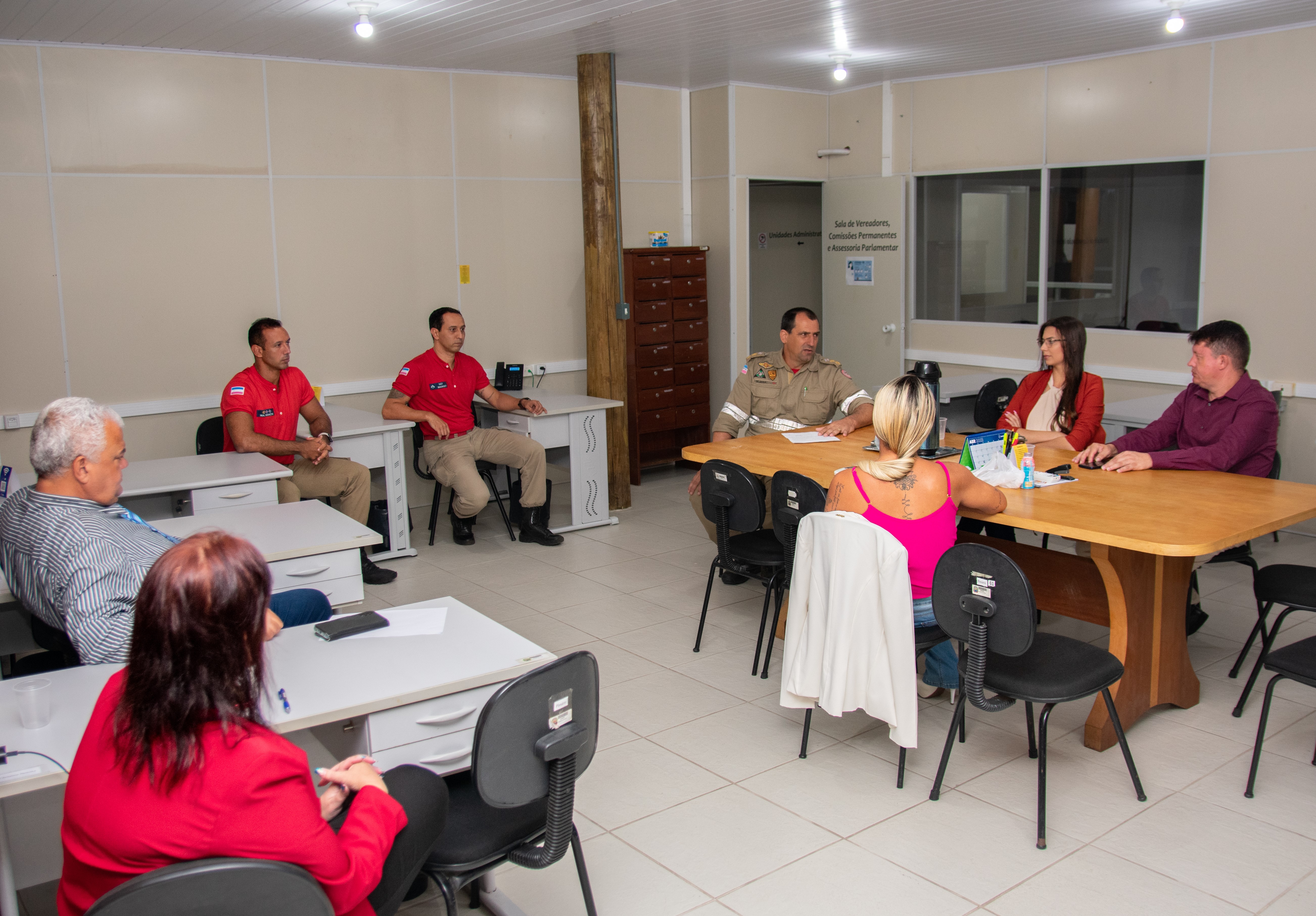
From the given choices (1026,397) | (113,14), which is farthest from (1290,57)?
(113,14)

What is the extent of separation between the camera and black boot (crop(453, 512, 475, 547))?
6.19m

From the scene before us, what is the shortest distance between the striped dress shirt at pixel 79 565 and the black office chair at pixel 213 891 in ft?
3.81

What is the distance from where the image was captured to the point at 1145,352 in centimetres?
657

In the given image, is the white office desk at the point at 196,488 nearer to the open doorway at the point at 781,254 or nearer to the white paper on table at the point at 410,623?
the white paper on table at the point at 410,623

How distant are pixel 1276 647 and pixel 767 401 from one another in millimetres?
2461

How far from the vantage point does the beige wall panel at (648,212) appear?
25.0 feet

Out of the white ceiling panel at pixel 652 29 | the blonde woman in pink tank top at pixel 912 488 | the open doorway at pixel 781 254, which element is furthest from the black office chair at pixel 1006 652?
the open doorway at pixel 781 254

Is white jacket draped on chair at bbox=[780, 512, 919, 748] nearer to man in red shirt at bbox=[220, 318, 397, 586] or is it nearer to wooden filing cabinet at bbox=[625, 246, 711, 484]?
man in red shirt at bbox=[220, 318, 397, 586]

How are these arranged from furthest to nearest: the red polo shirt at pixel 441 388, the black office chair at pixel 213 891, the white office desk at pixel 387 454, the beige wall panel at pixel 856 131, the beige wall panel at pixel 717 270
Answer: the beige wall panel at pixel 856 131, the beige wall panel at pixel 717 270, the red polo shirt at pixel 441 388, the white office desk at pixel 387 454, the black office chair at pixel 213 891

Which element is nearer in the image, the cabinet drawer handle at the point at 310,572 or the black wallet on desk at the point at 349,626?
the black wallet on desk at the point at 349,626

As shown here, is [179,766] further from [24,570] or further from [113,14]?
[113,14]

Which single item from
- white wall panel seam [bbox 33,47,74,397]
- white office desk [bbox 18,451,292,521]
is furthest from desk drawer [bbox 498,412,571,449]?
white wall panel seam [bbox 33,47,74,397]

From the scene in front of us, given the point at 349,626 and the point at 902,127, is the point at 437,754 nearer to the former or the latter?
the point at 349,626

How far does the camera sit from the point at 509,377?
6.85 m
